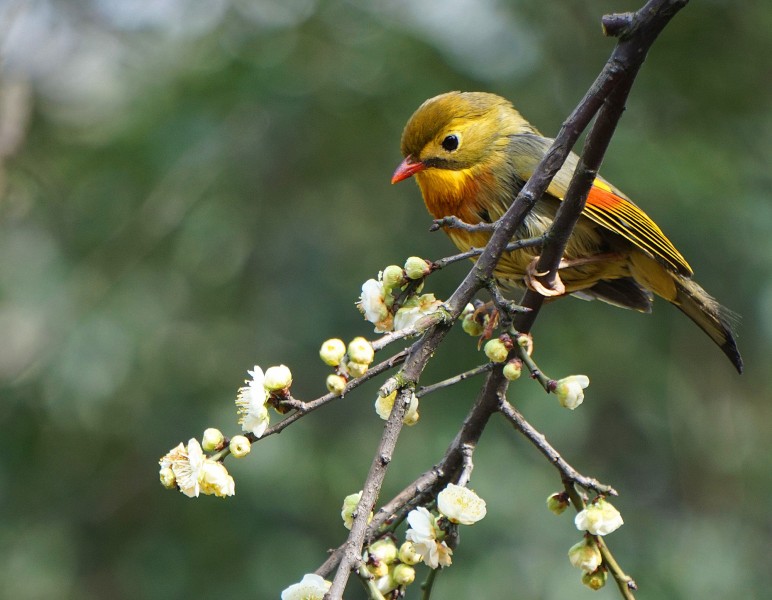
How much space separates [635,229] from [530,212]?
0.37m

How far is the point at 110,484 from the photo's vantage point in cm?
596

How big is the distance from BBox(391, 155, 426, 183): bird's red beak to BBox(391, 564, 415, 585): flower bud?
1.97 meters

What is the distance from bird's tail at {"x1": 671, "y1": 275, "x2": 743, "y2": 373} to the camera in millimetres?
3086

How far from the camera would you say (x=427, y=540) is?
5.83 ft

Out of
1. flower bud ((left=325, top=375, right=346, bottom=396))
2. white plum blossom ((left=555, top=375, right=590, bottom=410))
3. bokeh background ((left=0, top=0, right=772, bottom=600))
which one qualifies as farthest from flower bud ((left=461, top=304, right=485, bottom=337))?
bokeh background ((left=0, top=0, right=772, bottom=600))

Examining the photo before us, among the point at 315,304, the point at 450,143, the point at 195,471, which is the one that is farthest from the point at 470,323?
the point at 315,304

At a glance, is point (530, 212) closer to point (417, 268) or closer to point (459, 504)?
point (417, 268)

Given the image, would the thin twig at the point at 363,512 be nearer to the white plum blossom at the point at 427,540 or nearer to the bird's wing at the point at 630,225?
the white plum blossom at the point at 427,540

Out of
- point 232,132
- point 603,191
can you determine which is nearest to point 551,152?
point 603,191

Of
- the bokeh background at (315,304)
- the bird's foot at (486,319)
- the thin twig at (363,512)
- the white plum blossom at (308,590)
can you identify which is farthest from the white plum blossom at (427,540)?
the bokeh background at (315,304)

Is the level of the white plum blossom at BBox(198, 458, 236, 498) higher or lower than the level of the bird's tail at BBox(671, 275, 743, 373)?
lower

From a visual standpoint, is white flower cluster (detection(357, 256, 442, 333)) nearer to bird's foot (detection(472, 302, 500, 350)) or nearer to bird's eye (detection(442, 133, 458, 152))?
bird's foot (detection(472, 302, 500, 350))

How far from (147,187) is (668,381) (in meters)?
3.40

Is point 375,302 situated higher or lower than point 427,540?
higher
